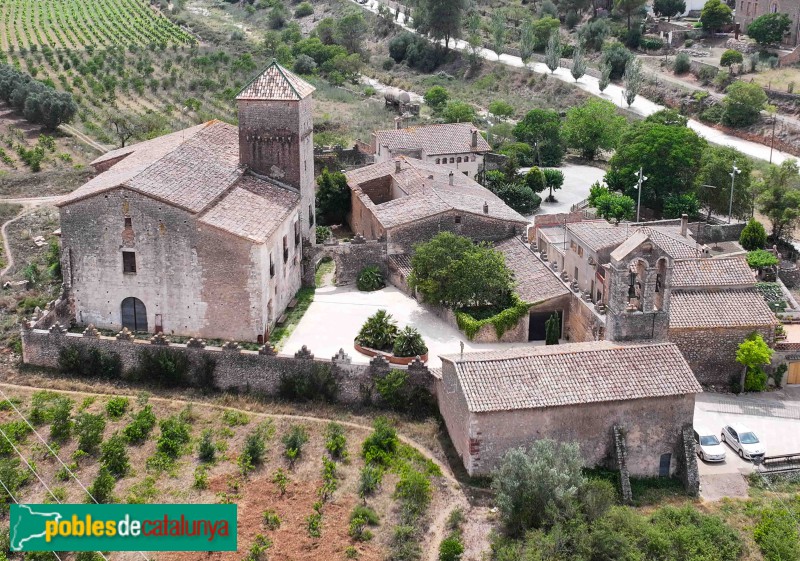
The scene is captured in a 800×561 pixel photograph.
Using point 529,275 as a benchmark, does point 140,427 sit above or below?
below

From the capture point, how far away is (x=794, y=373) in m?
44.0

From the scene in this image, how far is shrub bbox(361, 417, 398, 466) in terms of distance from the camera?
119 feet

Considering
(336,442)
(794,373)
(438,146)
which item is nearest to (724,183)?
(438,146)

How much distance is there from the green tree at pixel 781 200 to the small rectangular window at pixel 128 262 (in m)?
38.5

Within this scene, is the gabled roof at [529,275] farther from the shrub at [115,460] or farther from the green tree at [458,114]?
the green tree at [458,114]

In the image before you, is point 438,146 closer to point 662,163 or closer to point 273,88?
point 662,163

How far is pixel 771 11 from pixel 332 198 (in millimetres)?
66686

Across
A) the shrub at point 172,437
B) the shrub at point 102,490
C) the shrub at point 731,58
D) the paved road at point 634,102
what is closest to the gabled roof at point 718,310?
the shrub at point 172,437

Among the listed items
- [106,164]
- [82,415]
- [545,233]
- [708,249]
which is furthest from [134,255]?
[708,249]

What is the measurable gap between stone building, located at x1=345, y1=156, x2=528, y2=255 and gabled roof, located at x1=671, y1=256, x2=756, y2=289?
414 inches

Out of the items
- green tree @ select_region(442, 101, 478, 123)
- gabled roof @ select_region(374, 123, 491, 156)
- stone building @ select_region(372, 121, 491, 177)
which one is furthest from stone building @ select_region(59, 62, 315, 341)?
green tree @ select_region(442, 101, 478, 123)

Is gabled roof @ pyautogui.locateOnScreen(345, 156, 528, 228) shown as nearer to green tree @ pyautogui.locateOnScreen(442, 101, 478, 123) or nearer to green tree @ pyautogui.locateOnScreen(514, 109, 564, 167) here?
green tree @ pyautogui.locateOnScreen(514, 109, 564, 167)

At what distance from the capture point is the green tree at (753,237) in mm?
59406

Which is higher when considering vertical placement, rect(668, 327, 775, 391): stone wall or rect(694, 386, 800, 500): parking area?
rect(668, 327, 775, 391): stone wall
